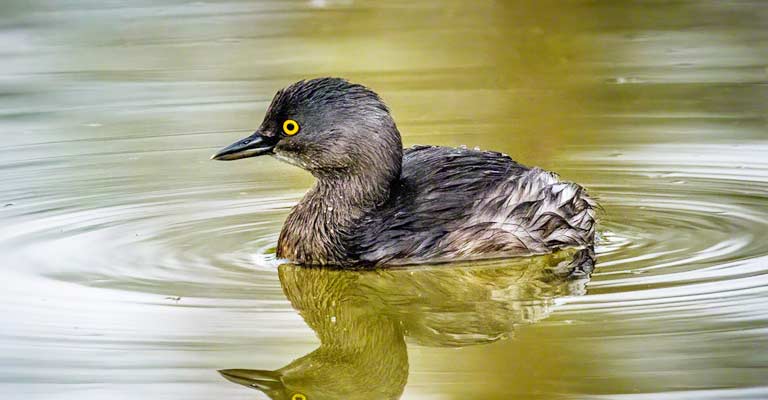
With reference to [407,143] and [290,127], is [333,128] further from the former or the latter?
[407,143]

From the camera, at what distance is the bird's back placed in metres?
7.52

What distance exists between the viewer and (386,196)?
25.5ft

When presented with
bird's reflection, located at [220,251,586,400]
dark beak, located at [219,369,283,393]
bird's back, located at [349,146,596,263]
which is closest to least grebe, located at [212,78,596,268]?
bird's back, located at [349,146,596,263]

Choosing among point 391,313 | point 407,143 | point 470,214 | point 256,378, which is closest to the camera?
point 256,378

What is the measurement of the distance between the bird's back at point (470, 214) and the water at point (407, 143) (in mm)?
154

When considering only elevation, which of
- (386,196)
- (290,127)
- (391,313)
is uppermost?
(290,127)

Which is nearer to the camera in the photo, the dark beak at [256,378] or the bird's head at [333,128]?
the dark beak at [256,378]

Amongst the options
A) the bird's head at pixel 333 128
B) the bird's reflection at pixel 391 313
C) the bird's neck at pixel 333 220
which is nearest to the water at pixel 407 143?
the bird's reflection at pixel 391 313

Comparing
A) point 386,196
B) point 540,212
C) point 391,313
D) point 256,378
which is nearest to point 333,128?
point 386,196

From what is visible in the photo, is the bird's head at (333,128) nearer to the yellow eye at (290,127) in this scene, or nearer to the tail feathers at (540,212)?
the yellow eye at (290,127)

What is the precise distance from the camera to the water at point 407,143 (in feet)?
19.5

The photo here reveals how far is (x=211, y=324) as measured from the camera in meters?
6.49

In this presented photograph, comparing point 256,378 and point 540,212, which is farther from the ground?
point 540,212

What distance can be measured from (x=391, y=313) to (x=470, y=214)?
101 centimetres
